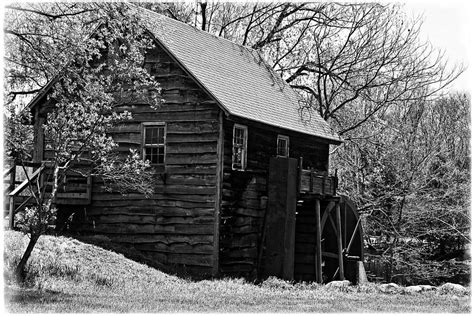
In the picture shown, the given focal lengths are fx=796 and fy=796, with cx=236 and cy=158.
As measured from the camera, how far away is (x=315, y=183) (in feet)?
83.2

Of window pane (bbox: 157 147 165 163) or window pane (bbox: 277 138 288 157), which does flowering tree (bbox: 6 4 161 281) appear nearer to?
window pane (bbox: 157 147 165 163)

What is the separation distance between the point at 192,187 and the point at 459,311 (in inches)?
362

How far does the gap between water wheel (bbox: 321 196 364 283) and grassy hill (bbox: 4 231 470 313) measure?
167 inches

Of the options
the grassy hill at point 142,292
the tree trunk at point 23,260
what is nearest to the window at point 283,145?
the grassy hill at point 142,292

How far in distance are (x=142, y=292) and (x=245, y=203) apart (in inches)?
263

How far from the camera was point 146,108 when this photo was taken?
24031mm

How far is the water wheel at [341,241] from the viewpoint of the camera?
88.2 feet

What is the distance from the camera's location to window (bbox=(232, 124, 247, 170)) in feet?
78.4

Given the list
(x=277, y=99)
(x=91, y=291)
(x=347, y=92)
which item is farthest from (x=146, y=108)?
(x=347, y=92)

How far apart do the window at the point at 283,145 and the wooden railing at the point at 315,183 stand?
139 centimetres

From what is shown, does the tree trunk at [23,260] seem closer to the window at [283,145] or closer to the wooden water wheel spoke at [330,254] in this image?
the window at [283,145]

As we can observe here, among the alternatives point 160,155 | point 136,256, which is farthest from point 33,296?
point 160,155

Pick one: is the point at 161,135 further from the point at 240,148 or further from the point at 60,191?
the point at 60,191

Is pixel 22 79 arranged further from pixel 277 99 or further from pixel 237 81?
pixel 277 99
